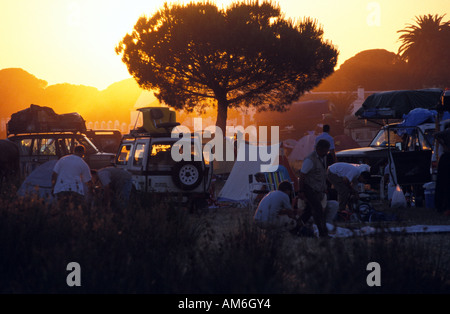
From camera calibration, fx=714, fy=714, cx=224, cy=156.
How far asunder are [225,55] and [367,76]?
87084mm

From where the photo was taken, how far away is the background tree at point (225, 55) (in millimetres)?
34691

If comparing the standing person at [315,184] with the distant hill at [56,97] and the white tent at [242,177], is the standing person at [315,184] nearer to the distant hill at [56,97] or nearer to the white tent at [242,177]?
the white tent at [242,177]

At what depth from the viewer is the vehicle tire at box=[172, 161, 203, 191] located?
1497 centimetres

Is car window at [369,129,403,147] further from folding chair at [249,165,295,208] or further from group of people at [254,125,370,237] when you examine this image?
group of people at [254,125,370,237]

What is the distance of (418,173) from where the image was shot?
15922 mm

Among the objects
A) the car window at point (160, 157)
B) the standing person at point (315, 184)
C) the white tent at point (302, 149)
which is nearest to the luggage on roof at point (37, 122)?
the car window at point (160, 157)

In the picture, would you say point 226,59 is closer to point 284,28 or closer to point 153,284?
point 284,28

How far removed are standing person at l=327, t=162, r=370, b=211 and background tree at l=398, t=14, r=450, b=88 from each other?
70.9m

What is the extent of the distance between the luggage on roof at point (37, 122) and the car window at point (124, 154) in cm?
647

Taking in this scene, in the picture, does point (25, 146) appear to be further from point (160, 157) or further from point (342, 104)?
point (342, 104)

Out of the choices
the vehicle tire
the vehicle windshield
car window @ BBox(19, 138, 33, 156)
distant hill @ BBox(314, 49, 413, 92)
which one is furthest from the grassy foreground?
distant hill @ BBox(314, 49, 413, 92)

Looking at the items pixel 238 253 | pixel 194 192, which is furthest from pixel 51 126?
pixel 238 253
